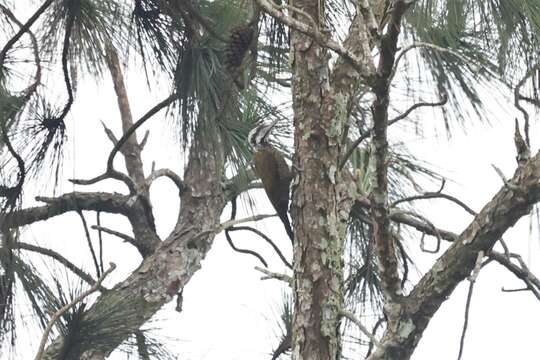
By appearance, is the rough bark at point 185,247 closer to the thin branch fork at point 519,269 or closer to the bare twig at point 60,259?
the bare twig at point 60,259

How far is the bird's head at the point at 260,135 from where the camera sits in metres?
2.77

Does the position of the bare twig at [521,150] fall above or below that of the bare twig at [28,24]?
below

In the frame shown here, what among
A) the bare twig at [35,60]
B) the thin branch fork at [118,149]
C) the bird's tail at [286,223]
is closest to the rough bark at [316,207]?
the thin branch fork at [118,149]

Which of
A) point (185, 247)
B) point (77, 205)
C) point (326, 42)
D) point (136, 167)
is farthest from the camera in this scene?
point (136, 167)

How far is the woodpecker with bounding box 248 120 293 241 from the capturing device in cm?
290

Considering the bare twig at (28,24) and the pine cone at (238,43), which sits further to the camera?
the bare twig at (28,24)

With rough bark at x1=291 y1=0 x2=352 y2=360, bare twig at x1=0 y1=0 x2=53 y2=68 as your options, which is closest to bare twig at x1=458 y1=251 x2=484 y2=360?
rough bark at x1=291 y1=0 x2=352 y2=360

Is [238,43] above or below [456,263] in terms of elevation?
above

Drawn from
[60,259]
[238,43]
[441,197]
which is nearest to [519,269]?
[441,197]

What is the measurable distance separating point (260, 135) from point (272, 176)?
13 cm

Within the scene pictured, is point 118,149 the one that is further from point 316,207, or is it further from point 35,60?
point 316,207

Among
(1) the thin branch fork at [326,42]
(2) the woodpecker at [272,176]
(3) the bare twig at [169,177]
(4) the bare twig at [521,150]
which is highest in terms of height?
(3) the bare twig at [169,177]

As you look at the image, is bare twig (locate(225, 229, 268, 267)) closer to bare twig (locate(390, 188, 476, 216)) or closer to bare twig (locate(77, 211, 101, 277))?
bare twig (locate(77, 211, 101, 277))

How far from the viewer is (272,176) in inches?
115
